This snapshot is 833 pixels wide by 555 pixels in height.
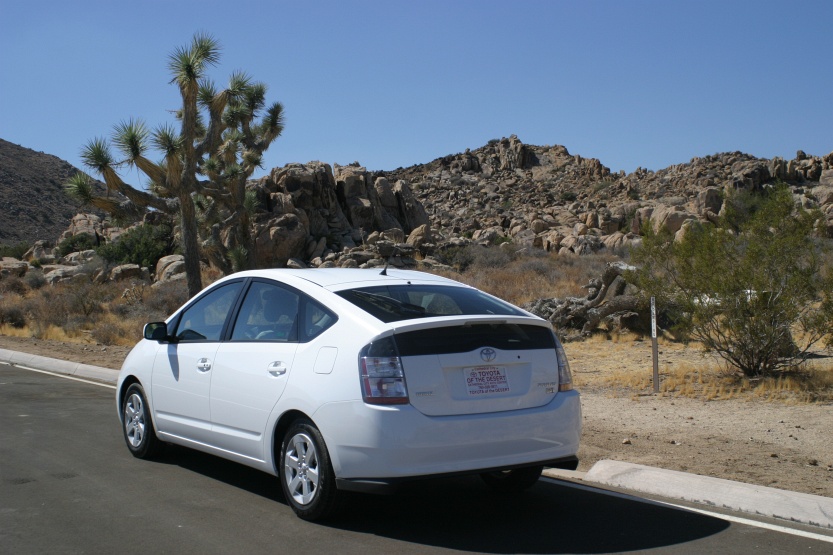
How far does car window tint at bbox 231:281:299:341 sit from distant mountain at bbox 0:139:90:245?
67.4m

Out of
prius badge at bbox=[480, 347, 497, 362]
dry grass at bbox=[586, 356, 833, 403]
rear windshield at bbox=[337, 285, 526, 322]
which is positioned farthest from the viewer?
dry grass at bbox=[586, 356, 833, 403]

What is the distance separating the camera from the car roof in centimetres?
631

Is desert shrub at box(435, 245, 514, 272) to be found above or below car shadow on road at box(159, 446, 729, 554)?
above

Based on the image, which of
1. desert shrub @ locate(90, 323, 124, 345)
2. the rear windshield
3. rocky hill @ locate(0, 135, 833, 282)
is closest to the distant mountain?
rocky hill @ locate(0, 135, 833, 282)

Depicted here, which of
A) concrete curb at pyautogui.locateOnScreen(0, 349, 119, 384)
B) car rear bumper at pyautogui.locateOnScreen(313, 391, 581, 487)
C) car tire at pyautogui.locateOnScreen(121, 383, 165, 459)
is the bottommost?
concrete curb at pyautogui.locateOnScreen(0, 349, 119, 384)

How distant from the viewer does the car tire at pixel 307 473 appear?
5.46 metres

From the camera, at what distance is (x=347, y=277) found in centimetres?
654

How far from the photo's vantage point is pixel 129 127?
2192cm

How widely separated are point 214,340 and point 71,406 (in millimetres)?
5173

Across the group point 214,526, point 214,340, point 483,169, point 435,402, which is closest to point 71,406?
point 214,340

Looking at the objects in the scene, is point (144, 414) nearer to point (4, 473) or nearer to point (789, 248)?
point (4, 473)

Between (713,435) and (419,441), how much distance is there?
5067 millimetres

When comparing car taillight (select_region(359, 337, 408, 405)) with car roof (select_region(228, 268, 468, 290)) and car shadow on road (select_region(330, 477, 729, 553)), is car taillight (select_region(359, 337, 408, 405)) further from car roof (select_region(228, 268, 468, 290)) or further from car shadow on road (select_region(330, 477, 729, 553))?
car roof (select_region(228, 268, 468, 290))

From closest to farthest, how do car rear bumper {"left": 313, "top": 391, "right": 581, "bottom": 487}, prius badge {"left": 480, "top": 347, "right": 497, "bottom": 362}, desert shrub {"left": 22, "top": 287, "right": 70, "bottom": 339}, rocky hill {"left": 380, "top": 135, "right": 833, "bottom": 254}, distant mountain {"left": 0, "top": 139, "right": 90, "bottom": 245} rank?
car rear bumper {"left": 313, "top": 391, "right": 581, "bottom": 487} → prius badge {"left": 480, "top": 347, "right": 497, "bottom": 362} → desert shrub {"left": 22, "top": 287, "right": 70, "bottom": 339} → rocky hill {"left": 380, "top": 135, "right": 833, "bottom": 254} → distant mountain {"left": 0, "top": 139, "right": 90, "bottom": 245}
